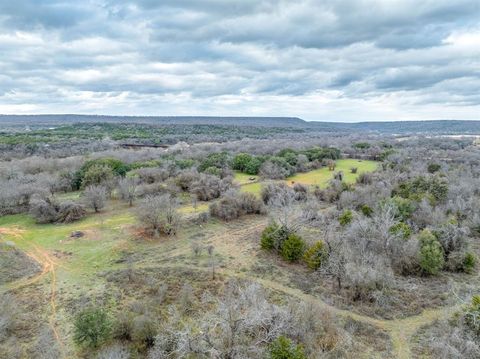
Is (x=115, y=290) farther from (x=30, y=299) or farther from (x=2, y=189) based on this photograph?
(x=2, y=189)

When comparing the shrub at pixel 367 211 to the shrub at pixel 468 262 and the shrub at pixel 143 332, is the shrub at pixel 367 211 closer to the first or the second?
the shrub at pixel 468 262

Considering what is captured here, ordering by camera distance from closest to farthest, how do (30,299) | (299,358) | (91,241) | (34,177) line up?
(299,358)
(30,299)
(91,241)
(34,177)

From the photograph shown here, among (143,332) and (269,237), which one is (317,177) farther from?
(143,332)

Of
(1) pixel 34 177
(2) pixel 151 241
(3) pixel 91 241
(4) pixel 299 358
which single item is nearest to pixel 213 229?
(2) pixel 151 241

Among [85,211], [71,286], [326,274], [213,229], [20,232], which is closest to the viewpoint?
[71,286]

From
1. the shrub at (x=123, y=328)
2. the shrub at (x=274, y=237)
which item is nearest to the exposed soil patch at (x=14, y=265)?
the shrub at (x=123, y=328)

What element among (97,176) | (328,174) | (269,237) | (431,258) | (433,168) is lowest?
(269,237)

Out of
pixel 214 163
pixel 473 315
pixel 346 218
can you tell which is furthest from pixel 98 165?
pixel 473 315
